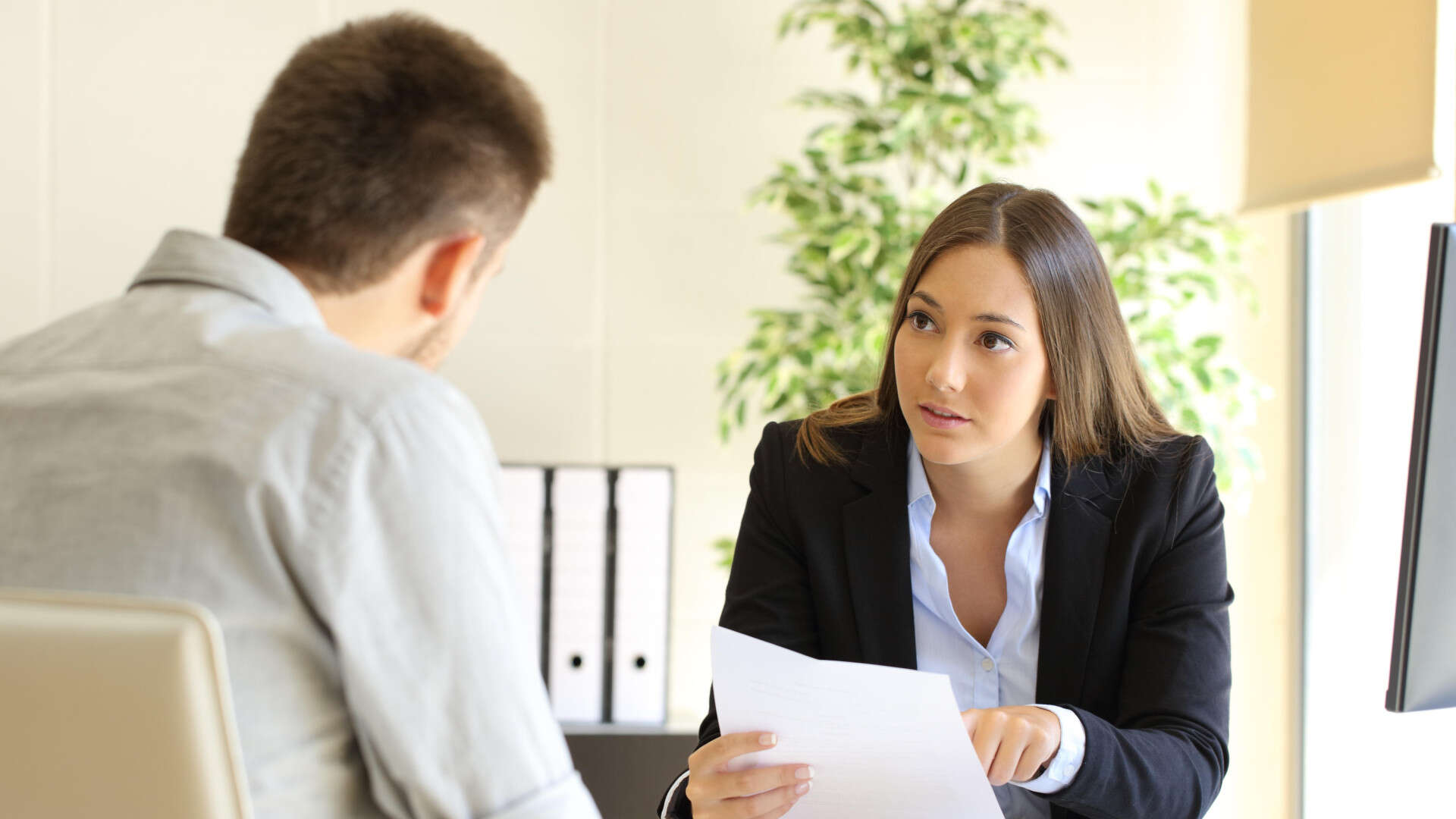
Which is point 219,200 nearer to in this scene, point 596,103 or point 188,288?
point 596,103

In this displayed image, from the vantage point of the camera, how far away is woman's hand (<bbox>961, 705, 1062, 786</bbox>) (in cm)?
109

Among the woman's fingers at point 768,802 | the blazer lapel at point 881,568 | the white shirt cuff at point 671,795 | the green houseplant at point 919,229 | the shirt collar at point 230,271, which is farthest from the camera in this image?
the green houseplant at point 919,229

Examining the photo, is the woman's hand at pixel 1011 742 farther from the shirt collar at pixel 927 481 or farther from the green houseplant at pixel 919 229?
the green houseplant at pixel 919 229

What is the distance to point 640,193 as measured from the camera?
111 inches

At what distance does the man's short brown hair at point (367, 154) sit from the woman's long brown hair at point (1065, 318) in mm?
701

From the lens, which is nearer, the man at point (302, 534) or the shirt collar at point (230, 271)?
the man at point (302, 534)

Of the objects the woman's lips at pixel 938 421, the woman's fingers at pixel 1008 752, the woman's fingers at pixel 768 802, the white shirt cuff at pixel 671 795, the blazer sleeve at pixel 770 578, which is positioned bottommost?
the white shirt cuff at pixel 671 795

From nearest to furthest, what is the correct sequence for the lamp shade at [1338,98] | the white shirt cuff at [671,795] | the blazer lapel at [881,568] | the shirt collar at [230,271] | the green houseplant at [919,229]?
the shirt collar at [230,271] → the white shirt cuff at [671,795] → the blazer lapel at [881,568] → the lamp shade at [1338,98] → the green houseplant at [919,229]

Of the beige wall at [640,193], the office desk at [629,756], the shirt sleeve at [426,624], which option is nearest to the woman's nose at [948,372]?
the shirt sleeve at [426,624]

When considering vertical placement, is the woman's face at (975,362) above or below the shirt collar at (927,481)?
above

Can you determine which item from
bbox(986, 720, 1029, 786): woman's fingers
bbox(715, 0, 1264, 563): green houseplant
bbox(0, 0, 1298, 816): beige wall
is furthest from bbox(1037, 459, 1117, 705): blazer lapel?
bbox(0, 0, 1298, 816): beige wall

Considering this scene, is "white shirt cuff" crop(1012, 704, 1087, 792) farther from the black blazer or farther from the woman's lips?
the woman's lips

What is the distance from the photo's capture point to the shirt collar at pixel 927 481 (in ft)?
4.79

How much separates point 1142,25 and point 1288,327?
0.85 metres
